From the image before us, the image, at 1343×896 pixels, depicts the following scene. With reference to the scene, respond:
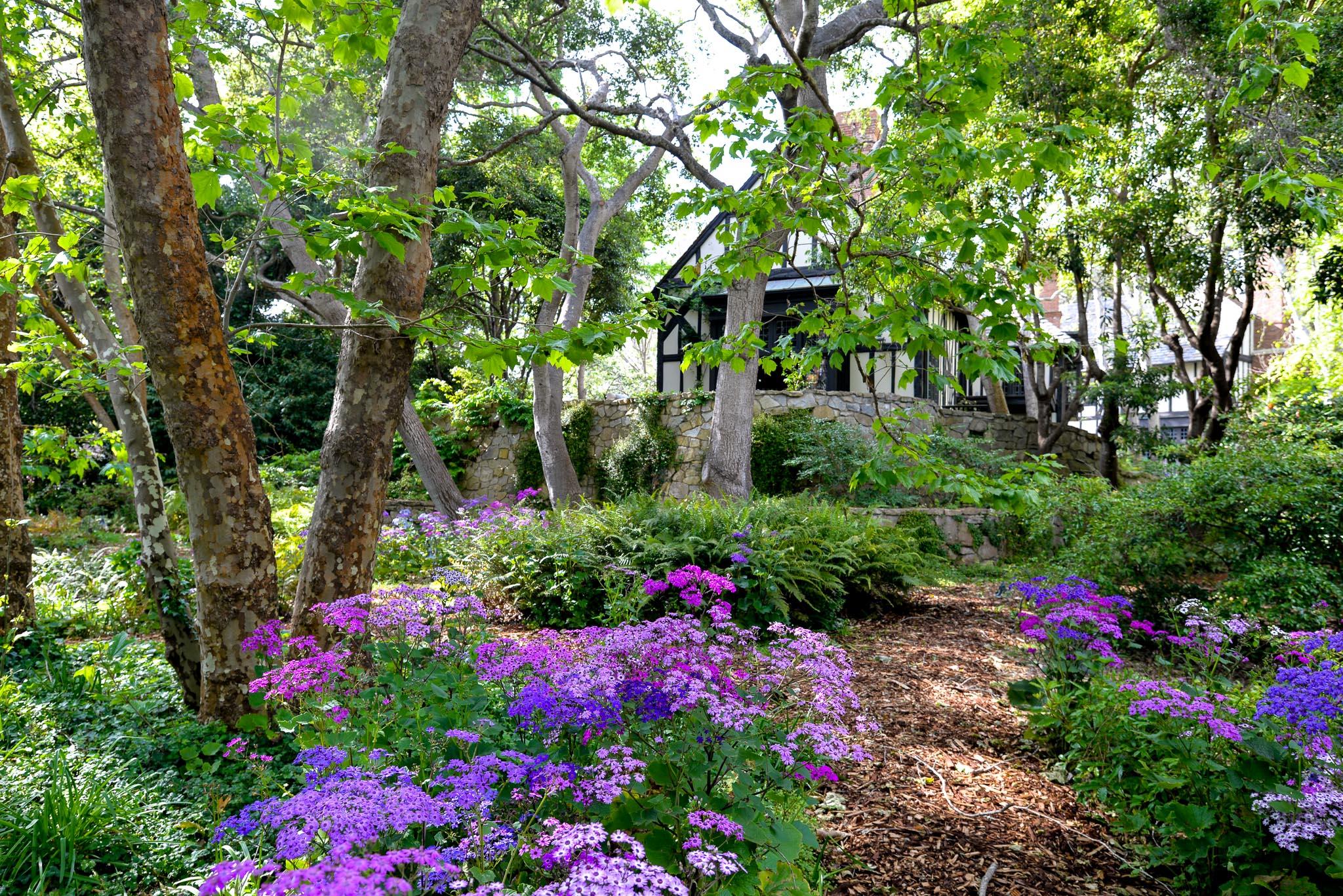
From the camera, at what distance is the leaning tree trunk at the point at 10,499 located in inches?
179

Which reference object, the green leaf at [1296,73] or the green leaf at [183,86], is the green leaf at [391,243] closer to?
the green leaf at [183,86]

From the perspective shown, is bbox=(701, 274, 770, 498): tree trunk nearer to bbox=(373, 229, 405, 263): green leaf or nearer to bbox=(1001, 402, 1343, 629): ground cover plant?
bbox=(1001, 402, 1343, 629): ground cover plant

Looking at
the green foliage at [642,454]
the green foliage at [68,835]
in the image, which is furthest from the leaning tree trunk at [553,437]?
the green foliage at [68,835]

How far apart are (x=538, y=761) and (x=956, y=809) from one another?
6.19ft

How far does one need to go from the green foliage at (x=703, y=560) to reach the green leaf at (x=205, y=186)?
2.81 metres

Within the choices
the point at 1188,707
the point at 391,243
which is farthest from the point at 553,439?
the point at 1188,707

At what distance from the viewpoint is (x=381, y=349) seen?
10.0ft

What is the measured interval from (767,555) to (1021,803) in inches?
97.4

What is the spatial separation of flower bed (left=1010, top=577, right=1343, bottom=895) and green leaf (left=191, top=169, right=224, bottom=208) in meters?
3.66

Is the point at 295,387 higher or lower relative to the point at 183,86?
lower

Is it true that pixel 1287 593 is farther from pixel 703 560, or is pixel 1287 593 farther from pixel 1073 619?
pixel 703 560

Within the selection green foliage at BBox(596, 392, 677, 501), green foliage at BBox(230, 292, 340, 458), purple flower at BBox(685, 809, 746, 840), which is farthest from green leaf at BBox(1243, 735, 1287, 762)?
green foliage at BBox(230, 292, 340, 458)

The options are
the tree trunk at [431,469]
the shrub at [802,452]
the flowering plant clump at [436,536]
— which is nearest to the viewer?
the flowering plant clump at [436,536]

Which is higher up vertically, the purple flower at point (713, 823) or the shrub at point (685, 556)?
the purple flower at point (713, 823)
